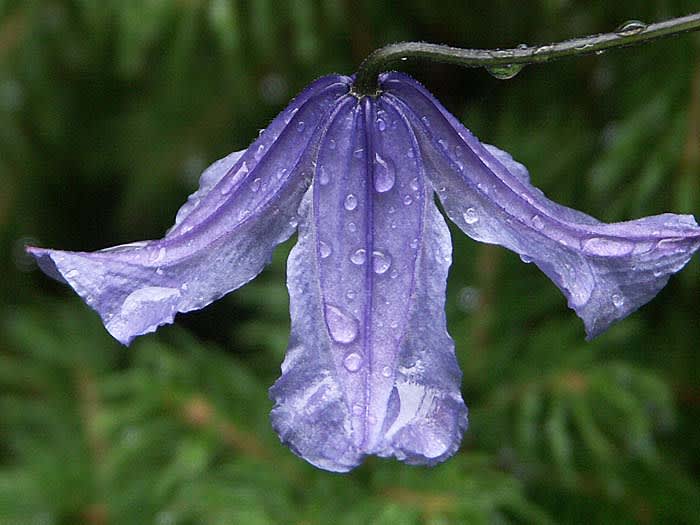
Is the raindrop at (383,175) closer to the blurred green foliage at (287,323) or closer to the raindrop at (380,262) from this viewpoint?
the raindrop at (380,262)

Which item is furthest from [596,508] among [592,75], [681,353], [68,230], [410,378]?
[68,230]

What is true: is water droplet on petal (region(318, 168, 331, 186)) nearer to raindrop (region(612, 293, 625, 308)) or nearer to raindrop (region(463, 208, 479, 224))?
raindrop (region(463, 208, 479, 224))

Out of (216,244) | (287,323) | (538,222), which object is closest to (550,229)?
(538,222)

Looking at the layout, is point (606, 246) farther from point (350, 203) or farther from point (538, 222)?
point (350, 203)

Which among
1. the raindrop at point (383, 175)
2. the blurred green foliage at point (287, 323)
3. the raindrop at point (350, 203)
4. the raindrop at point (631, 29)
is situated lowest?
the blurred green foliage at point (287, 323)

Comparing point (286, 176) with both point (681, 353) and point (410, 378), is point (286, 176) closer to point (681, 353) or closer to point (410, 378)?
point (410, 378)

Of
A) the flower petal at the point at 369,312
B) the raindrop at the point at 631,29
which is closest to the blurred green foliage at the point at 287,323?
the flower petal at the point at 369,312
